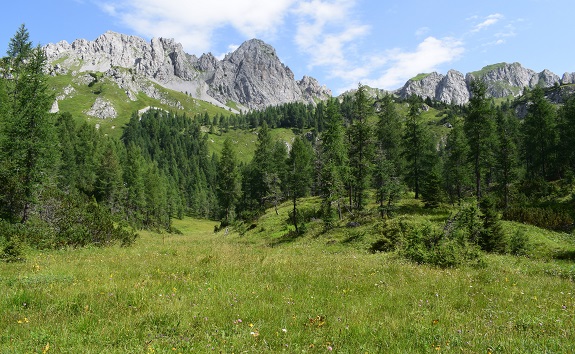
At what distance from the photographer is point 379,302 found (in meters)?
7.45

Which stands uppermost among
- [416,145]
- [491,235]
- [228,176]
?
[416,145]

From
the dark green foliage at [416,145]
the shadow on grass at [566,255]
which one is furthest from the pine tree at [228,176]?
the shadow on grass at [566,255]

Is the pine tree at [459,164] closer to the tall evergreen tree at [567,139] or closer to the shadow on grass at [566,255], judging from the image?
the tall evergreen tree at [567,139]

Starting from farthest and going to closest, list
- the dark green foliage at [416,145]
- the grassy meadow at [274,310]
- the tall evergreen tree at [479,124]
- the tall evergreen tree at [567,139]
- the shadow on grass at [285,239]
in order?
the tall evergreen tree at [567,139], the dark green foliage at [416,145], the tall evergreen tree at [479,124], the shadow on grass at [285,239], the grassy meadow at [274,310]

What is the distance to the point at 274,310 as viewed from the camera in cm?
667

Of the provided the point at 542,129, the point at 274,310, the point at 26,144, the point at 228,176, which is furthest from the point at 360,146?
the point at 228,176

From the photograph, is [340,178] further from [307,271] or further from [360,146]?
[307,271]

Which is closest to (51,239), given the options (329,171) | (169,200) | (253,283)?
(253,283)

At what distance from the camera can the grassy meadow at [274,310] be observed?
16.6 ft

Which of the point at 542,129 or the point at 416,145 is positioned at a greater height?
the point at 542,129

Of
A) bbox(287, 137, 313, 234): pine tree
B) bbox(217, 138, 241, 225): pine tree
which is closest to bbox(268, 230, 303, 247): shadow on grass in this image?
bbox(287, 137, 313, 234): pine tree

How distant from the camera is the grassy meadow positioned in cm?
506

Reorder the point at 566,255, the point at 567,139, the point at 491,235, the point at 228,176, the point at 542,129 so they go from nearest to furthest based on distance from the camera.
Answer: the point at 566,255
the point at 491,235
the point at 567,139
the point at 542,129
the point at 228,176

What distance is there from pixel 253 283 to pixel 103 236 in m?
14.8
